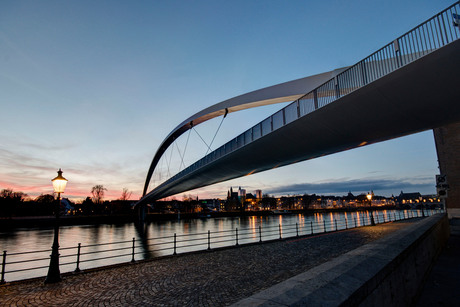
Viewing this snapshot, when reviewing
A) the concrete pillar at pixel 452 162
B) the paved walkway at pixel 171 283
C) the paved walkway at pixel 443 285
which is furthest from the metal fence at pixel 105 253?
the concrete pillar at pixel 452 162

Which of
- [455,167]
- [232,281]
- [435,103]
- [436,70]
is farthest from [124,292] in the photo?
[455,167]

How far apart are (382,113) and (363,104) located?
6.75 feet

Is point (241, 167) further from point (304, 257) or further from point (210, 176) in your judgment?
point (304, 257)

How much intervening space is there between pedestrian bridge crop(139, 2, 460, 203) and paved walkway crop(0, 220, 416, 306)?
7.58 m

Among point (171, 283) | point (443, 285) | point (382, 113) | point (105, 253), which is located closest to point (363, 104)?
point (382, 113)

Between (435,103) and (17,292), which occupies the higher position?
(435,103)

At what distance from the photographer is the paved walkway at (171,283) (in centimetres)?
647

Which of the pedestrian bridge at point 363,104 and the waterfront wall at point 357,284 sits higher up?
the pedestrian bridge at point 363,104

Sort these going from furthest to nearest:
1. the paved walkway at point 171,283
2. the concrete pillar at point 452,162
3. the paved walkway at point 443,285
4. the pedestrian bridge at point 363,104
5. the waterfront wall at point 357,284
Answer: the concrete pillar at point 452,162 < the pedestrian bridge at point 363,104 < the paved walkway at point 171,283 < the paved walkway at point 443,285 < the waterfront wall at point 357,284

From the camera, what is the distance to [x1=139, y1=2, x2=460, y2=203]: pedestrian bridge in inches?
396

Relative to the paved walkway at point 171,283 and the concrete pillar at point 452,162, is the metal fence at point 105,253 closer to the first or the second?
the paved walkway at point 171,283

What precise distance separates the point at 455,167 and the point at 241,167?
20211 millimetres

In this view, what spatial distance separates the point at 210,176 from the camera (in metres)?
37.1

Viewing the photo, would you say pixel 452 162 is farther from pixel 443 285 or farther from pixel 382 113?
pixel 443 285
